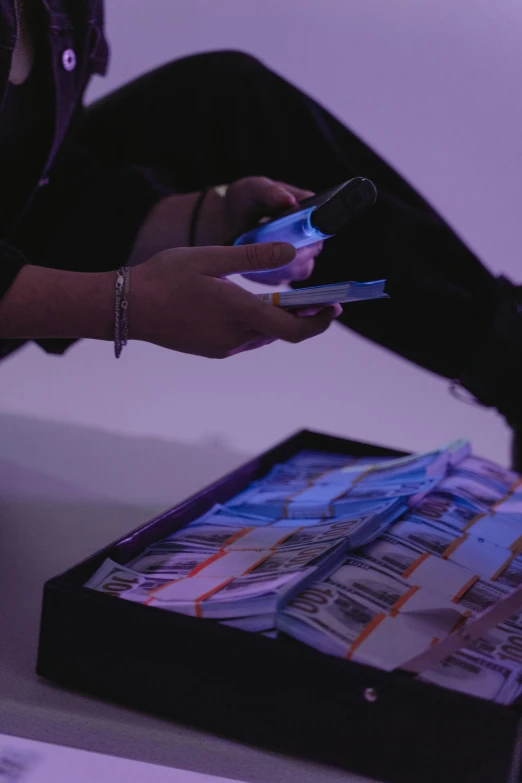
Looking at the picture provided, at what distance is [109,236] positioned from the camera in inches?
36.8

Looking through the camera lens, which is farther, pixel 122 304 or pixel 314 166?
pixel 314 166

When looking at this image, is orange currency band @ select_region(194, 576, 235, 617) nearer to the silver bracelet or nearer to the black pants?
the silver bracelet

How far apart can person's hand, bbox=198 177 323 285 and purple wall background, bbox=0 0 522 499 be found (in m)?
0.36

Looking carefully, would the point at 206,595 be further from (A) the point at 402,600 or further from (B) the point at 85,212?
(B) the point at 85,212

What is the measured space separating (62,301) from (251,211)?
0.93 ft

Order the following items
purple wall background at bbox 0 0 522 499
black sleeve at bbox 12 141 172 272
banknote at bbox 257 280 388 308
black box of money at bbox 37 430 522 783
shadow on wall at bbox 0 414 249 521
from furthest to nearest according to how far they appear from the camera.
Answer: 1. purple wall background at bbox 0 0 522 499
2. shadow on wall at bbox 0 414 249 521
3. black sleeve at bbox 12 141 172 272
4. banknote at bbox 257 280 388 308
5. black box of money at bbox 37 430 522 783

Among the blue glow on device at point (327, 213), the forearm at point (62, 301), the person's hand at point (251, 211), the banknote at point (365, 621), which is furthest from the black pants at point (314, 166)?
the banknote at point (365, 621)

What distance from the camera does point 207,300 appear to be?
0.66 metres

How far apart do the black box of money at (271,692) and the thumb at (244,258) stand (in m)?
0.25

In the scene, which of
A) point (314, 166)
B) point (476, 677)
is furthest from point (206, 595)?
point (314, 166)

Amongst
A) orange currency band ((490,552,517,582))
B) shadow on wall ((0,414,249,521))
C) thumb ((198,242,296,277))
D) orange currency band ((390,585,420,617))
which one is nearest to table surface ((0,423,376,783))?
shadow on wall ((0,414,249,521))

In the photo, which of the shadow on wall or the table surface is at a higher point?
the table surface

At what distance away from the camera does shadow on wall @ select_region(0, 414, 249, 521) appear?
3.53ft

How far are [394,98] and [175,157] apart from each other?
2.01 ft
